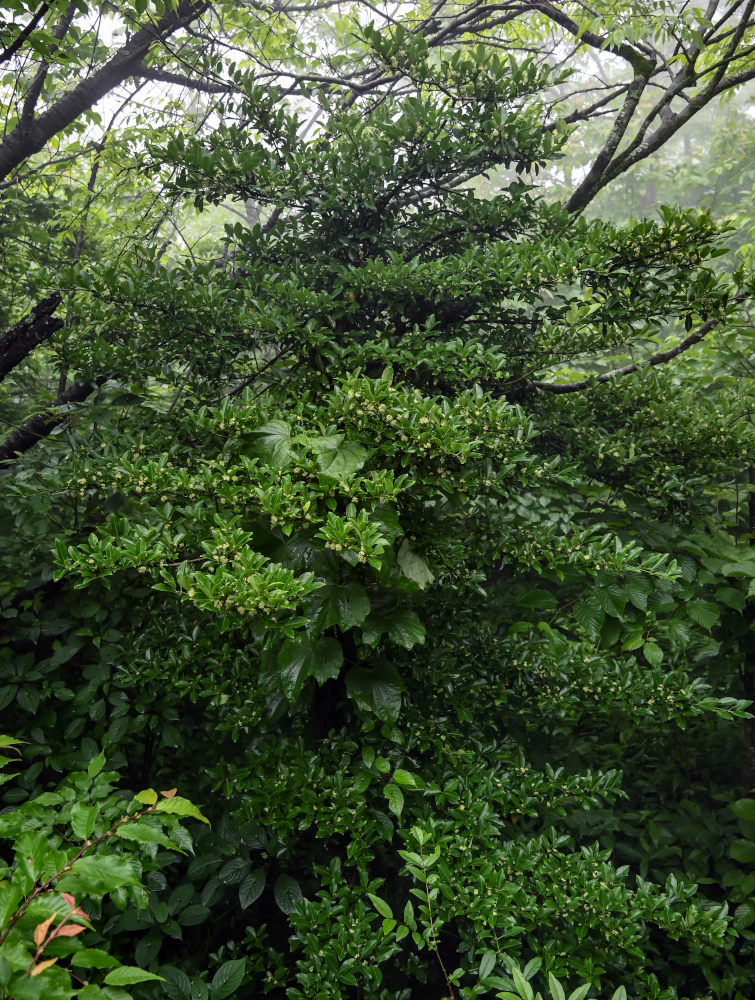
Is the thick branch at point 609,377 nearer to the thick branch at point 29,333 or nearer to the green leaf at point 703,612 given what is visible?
the green leaf at point 703,612

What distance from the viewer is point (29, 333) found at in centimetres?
235

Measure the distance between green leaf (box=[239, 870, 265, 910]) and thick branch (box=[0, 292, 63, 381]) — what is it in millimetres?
1903

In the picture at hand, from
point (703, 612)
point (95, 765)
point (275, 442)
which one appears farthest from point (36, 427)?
point (703, 612)

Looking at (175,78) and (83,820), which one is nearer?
(83,820)

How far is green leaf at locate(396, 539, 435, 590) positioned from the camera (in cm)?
181

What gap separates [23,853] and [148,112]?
14.1 feet

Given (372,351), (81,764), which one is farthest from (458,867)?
(372,351)

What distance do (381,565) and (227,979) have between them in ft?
4.10

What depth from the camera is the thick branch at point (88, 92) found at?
3.33m

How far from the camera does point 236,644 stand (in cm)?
225

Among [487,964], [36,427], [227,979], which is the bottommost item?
[227,979]

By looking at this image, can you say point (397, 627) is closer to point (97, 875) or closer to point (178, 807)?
point (178, 807)

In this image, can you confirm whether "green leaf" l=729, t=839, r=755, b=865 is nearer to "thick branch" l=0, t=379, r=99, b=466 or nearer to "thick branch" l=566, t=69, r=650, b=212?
"thick branch" l=566, t=69, r=650, b=212

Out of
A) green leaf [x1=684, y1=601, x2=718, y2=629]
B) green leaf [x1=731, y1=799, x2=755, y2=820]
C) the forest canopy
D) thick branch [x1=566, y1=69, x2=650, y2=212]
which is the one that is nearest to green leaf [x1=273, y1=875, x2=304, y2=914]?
the forest canopy
